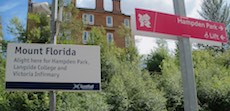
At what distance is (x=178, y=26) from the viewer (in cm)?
296

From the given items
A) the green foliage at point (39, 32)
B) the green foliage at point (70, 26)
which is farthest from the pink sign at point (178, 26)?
the green foliage at point (39, 32)

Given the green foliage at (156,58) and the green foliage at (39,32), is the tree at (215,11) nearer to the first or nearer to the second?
the green foliage at (156,58)

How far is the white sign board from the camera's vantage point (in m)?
3.46

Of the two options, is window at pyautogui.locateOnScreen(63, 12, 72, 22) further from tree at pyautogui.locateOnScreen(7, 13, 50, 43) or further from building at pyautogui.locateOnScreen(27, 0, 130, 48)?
building at pyautogui.locateOnScreen(27, 0, 130, 48)

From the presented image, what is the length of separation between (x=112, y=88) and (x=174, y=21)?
7.56m

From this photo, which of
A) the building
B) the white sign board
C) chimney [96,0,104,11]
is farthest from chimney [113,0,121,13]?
the white sign board

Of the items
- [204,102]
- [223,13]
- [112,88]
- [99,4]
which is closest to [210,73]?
[204,102]

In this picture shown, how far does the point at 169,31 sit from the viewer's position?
288 centimetres

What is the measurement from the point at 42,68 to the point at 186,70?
5.59 feet

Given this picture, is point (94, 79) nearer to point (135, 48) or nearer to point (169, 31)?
point (169, 31)

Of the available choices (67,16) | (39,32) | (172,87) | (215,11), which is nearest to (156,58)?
(67,16)

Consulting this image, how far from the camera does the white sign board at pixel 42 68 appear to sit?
346cm

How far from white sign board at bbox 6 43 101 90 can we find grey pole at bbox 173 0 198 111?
1404 millimetres

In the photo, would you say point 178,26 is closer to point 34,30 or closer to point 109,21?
point 34,30
